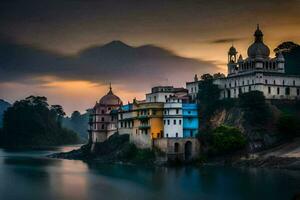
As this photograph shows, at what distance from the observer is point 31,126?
13388 centimetres

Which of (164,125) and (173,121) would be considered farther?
(164,125)

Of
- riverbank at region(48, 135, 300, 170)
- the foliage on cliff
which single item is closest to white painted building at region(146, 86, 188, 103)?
the foliage on cliff

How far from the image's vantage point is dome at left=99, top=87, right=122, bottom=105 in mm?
87750

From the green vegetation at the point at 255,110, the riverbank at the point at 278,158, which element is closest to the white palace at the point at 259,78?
the green vegetation at the point at 255,110

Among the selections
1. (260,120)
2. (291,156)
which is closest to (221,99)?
(260,120)

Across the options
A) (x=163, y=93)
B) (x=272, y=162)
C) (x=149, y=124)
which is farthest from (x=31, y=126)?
(x=272, y=162)

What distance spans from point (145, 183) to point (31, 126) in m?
83.7

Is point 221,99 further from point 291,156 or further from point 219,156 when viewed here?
point 291,156

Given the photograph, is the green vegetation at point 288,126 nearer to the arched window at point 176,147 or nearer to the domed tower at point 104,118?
the arched window at point 176,147

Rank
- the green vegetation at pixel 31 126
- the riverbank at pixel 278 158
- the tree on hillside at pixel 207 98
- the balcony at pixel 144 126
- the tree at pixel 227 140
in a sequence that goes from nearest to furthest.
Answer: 1. the riverbank at pixel 278 158
2. the tree at pixel 227 140
3. the balcony at pixel 144 126
4. the tree on hillside at pixel 207 98
5. the green vegetation at pixel 31 126

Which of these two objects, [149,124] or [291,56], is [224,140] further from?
[291,56]

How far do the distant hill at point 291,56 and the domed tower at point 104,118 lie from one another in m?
24.2

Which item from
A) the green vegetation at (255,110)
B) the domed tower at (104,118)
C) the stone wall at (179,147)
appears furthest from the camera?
the domed tower at (104,118)

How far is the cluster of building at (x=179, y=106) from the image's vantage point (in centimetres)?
7062
